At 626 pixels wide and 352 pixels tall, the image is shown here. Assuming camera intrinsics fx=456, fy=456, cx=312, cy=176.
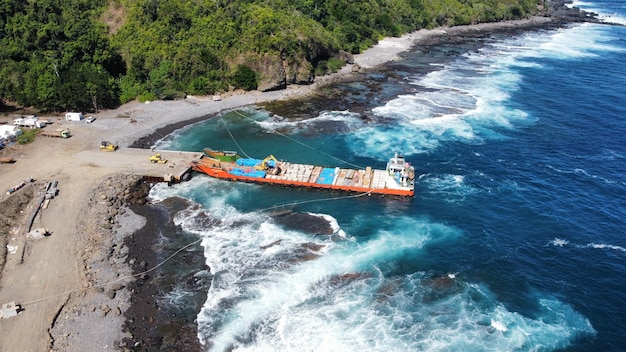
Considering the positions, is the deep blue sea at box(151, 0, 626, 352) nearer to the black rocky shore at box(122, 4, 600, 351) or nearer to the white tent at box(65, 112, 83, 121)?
the black rocky shore at box(122, 4, 600, 351)

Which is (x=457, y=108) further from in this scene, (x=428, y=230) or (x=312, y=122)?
(x=428, y=230)

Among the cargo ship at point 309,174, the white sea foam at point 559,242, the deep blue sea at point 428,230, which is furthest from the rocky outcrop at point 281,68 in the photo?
the white sea foam at point 559,242

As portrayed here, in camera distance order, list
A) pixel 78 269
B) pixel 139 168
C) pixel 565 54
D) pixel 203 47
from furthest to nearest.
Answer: pixel 565 54
pixel 203 47
pixel 139 168
pixel 78 269

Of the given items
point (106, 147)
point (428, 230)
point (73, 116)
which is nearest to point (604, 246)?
point (428, 230)

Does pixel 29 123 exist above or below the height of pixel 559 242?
above

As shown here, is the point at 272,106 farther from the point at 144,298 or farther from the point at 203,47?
the point at 144,298

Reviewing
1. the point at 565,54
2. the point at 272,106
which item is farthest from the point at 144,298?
the point at 565,54
